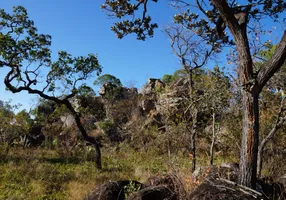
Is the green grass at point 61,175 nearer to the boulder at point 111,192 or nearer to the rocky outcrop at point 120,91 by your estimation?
the boulder at point 111,192

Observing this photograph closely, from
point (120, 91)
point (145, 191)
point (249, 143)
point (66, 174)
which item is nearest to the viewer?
point (249, 143)

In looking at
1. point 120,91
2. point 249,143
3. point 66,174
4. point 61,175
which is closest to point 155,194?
point 249,143

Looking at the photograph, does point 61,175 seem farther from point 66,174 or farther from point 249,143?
point 249,143

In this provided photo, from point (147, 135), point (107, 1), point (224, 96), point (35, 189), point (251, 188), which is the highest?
point (107, 1)

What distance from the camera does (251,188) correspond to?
4031 millimetres

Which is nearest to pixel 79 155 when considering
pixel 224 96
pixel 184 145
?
pixel 184 145

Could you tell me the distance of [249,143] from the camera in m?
4.12

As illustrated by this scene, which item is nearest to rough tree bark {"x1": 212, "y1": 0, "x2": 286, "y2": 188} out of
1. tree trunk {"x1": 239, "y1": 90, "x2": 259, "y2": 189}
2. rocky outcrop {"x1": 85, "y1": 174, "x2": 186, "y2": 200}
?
tree trunk {"x1": 239, "y1": 90, "x2": 259, "y2": 189}

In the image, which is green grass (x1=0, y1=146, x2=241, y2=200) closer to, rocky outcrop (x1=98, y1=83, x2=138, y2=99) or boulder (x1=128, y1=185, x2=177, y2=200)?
boulder (x1=128, y1=185, x2=177, y2=200)

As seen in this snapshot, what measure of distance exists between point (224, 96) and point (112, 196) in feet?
16.2

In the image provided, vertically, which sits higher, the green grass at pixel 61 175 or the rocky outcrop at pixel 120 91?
the rocky outcrop at pixel 120 91

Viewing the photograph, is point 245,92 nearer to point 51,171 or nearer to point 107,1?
point 107,1

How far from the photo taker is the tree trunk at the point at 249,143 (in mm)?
4070

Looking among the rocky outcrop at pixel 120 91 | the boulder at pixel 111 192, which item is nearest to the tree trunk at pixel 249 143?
the boulder at pixel 111 192
